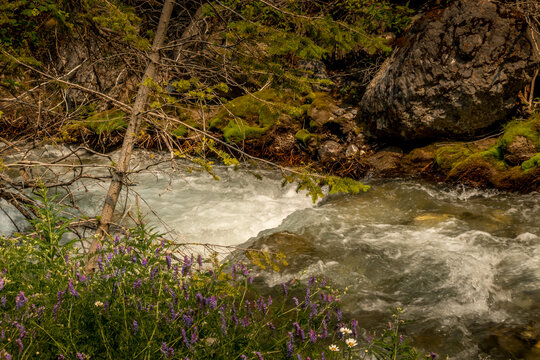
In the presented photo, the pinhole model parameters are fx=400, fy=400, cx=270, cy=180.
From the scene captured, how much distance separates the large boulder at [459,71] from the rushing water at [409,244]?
1534 millimetres

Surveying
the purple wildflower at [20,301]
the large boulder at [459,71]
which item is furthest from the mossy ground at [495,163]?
the purple wildflower at [20,301]

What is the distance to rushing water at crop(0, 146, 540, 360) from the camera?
380 centimetres

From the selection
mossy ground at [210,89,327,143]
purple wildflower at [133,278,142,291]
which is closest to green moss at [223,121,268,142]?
mossy ground at [210,89,327,143]

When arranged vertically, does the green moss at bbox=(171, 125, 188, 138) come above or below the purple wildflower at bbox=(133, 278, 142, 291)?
above

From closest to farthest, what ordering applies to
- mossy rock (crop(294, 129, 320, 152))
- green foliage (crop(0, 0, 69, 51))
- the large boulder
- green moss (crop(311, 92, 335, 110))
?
green foliage (crop(0, 0, 69, 51)) → the large boulder → mossy rock (crop(294, 129, 320, 152)) → green moss (crop(311, 92, 335, 110))

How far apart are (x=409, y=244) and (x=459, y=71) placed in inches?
161

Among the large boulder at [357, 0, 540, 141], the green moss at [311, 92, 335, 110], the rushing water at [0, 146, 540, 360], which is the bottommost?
the rushing water at [0, 146, 540, 360]

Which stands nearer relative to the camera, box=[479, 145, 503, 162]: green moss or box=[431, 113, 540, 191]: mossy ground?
box=[431, 113, 540, 191]: mossy ground

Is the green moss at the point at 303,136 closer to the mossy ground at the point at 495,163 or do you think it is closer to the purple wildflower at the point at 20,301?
the mossy ground at the point at 495,163

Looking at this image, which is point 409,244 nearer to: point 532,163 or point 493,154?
point 532,163

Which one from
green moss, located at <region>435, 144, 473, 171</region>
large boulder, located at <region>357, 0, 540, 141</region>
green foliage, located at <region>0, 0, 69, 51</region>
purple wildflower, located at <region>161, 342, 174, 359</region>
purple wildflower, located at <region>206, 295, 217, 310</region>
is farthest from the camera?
green moss, located at <region>435, 144, 473, 171</region>

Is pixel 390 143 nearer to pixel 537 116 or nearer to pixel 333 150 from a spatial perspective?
pixel 333 150

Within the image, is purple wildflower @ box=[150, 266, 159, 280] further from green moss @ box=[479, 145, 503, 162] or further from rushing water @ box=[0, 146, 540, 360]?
green moss @ box=[479, 145, 503, 162]

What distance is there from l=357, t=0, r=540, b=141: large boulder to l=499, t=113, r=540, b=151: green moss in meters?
0.42
